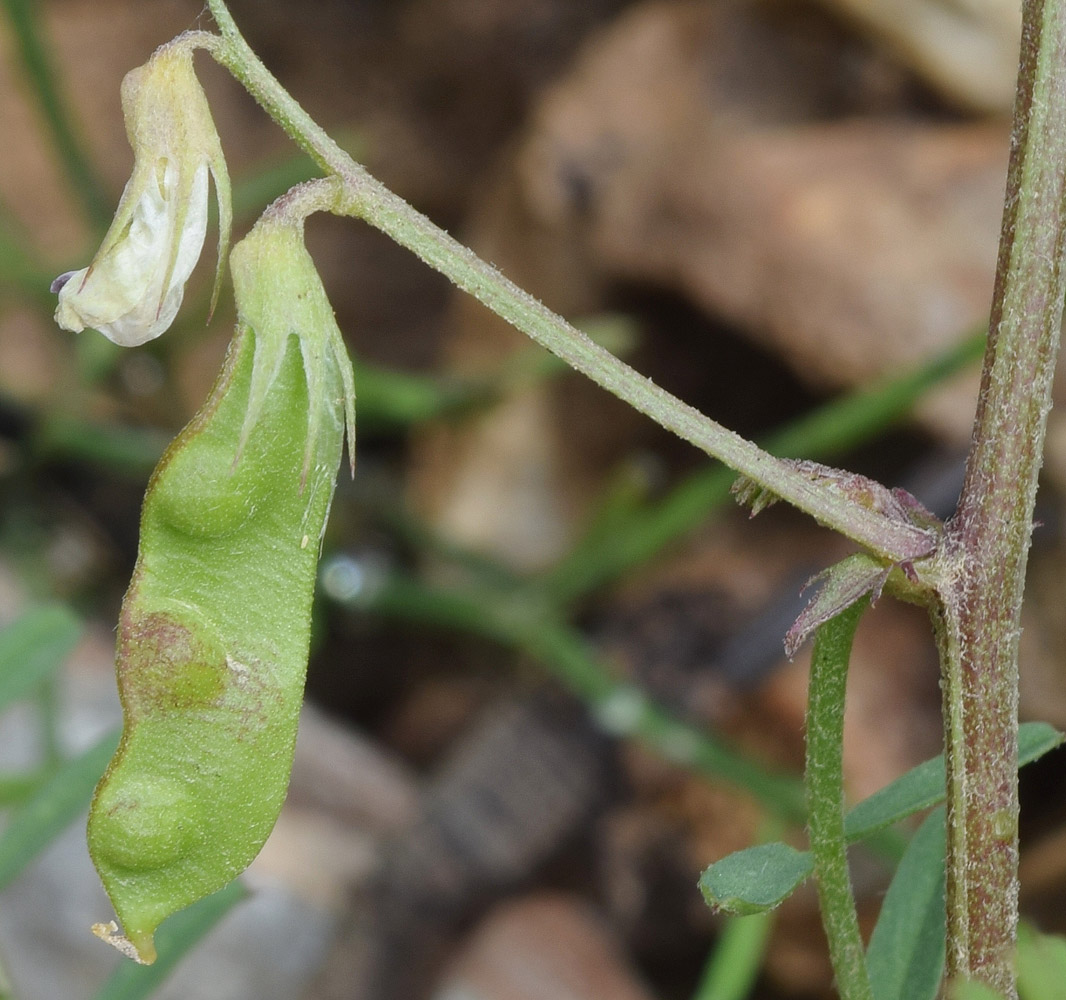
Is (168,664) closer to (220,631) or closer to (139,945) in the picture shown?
(220,631)

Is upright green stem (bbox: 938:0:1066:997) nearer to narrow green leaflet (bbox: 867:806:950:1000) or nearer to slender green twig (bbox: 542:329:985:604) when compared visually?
narrow green leaflet (bbox: 867:806:950:1000)

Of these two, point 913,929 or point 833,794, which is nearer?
point 833,794

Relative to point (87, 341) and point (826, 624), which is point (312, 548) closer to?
point (826, 624)

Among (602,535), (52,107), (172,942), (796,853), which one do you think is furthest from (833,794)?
(52,107)

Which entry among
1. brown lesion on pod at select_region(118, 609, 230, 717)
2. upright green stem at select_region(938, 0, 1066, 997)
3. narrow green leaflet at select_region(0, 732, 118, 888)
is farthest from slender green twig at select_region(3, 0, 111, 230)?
upright green stem at select_region(938, 0, 1066, 997)

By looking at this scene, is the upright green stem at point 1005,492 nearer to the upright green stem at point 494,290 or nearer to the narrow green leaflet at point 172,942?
the upright green stem at point 494,290

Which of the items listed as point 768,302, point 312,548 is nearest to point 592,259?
point 768,302
